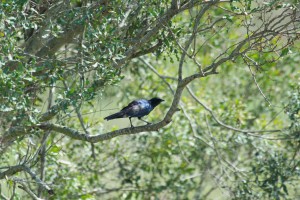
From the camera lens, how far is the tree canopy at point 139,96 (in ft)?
20.6

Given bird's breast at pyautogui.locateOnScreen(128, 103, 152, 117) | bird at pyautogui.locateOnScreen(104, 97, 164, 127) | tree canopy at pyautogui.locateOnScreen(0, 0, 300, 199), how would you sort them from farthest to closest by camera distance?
bird's breast at pyautogui.locateOnScreen(128, 103, 152, 117)
bird at pyautogui.locateOnScreen(104, 97, 164, 127)
tree canopy at pyautogui.locateOnScreen(0, 0, 300, 199)

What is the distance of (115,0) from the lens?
22.2ft

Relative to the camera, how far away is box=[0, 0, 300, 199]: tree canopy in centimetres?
629

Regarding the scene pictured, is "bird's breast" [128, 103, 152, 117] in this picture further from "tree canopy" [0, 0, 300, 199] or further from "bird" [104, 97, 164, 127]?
"tree canopy" [0, 0, 300, 199]

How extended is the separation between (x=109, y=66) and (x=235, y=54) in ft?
4.37

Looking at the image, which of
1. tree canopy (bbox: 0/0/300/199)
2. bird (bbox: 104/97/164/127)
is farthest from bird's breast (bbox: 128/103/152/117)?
tree canopy (bbox: 0/0/300/199)

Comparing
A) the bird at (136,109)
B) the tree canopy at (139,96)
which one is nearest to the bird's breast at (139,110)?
the bird at (136,109)

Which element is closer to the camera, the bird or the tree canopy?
the tree canopy

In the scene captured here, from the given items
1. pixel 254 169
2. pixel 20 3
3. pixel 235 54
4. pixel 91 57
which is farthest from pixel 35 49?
pixel 254 169

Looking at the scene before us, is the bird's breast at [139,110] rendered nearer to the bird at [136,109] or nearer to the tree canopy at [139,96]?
the bird at [136,109]

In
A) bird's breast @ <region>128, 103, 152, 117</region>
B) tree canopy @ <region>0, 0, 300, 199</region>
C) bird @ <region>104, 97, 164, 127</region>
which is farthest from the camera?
bird's breast @ <region>128, 103, 152, 117</region>

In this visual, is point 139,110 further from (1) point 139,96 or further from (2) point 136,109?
(1) point 139,96

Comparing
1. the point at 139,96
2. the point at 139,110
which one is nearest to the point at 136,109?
the point at 139,110

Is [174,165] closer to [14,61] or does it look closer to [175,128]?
[175,128]
